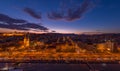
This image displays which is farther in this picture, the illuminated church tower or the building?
the illuminated church tower

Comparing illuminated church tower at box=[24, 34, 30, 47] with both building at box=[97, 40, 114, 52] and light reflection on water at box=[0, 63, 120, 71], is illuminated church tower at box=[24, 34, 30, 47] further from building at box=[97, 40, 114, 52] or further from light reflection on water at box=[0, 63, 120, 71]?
light reflection on water at box=[0, 63, 120, 71]

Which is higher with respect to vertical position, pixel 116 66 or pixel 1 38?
pixel 1 38

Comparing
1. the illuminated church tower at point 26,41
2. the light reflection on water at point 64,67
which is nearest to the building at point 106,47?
the light reflection on water at point 64,67

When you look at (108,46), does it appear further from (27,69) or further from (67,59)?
(27,69)

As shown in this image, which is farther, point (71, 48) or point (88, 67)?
point (71, 48)

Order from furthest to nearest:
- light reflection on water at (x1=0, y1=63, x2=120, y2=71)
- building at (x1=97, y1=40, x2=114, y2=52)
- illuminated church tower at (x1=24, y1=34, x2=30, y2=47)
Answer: illuminated church tower at (x1=24, y1=34, x2=30, y2=47), building at (x1=97, y1=40, x2=114, y2=52), light reflection on water at (x1=0, y1=63, x2=120, y2=71)

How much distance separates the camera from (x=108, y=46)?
63375mm

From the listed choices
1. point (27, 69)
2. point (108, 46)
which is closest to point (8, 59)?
point (27, 69)

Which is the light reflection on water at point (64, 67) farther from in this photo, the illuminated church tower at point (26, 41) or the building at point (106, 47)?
the illuminated church tower at point (26, 41)

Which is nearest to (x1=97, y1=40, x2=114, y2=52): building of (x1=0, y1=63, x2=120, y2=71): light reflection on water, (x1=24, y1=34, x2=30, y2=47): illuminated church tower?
(x1=0, y1=63, x2=120, y2=71): light reflection on water

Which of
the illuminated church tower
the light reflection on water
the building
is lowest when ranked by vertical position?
the light reflection on water

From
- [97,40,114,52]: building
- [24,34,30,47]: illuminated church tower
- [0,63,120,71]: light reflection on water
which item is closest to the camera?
[0,63,120,71]: light reflection on water

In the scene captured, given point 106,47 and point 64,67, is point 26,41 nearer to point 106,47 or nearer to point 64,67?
point 106,47

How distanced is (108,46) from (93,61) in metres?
20.6
